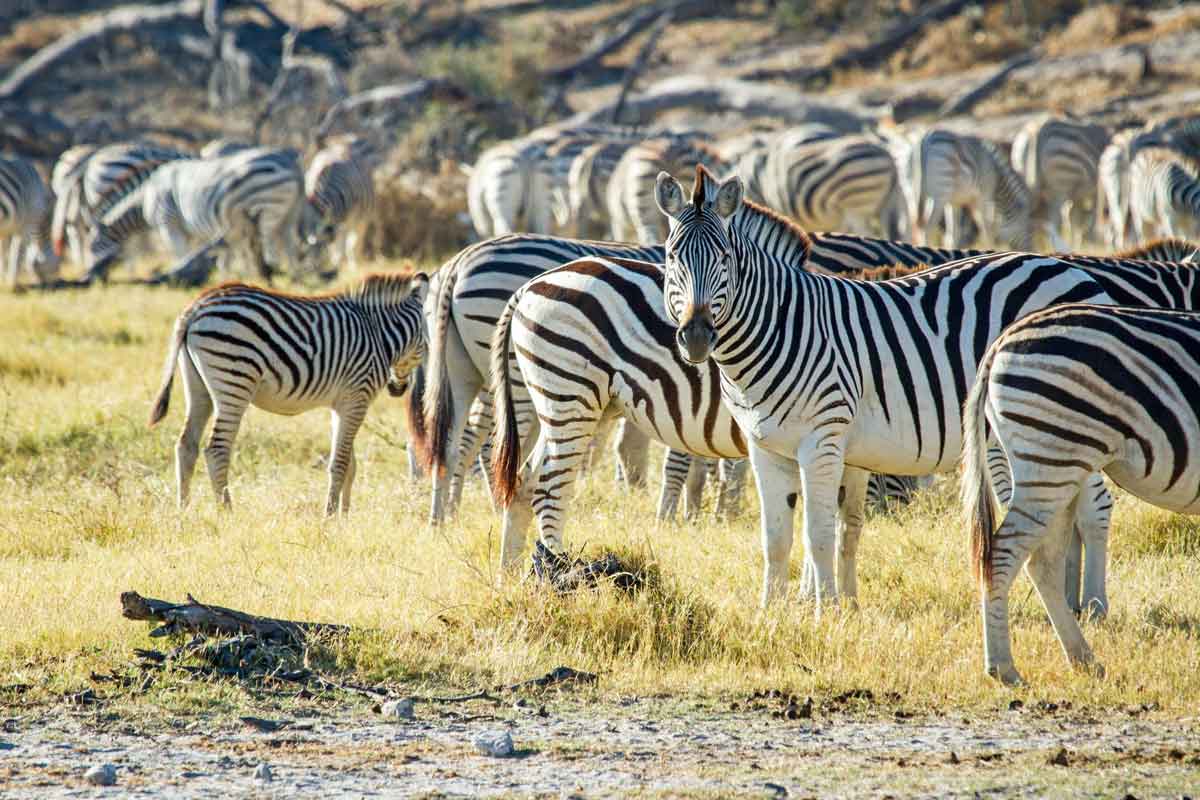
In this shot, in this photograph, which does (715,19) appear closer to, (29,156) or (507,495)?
(29,156)

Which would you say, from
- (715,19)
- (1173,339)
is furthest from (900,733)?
(715,19)

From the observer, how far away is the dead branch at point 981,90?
84.2ft

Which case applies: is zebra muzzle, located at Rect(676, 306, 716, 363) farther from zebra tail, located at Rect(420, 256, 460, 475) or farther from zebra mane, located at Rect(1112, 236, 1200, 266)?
zebra mane, located at Rect(1112, 236, 1200, 266)

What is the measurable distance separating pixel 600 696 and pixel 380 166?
59.3 feet

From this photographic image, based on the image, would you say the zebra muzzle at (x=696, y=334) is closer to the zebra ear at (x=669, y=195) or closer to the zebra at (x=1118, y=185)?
the zebra ear at (x=669, y=195)

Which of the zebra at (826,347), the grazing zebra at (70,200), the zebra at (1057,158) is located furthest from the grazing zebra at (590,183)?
the zebra at (826,347)

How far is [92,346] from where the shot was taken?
46.1 ft

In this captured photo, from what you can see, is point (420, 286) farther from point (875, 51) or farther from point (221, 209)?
point (875, 51)

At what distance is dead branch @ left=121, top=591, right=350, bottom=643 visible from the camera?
5957 millimetres

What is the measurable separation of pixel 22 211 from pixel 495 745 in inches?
658

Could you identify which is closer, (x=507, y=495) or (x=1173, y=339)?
(x=1173, y=339)

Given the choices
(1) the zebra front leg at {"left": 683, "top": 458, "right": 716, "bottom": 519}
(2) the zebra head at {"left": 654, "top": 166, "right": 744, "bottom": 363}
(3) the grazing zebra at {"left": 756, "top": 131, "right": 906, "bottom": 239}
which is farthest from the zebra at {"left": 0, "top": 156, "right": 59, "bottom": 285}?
(2) the zebra head at {"left": 654, "top": 166, "right": 744, "bottom": 363}

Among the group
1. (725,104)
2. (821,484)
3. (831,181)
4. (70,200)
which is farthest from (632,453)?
(725,104)

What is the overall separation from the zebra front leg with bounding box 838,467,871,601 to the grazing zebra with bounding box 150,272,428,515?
353 centimetres
